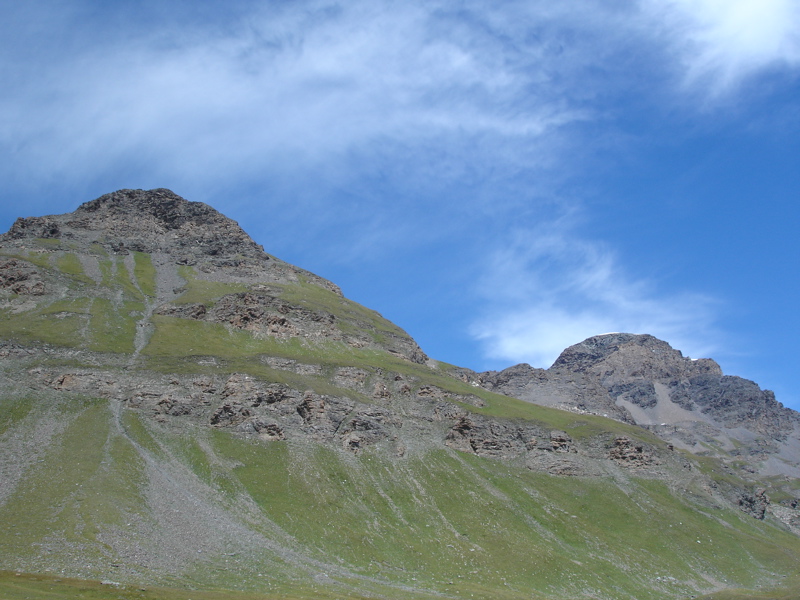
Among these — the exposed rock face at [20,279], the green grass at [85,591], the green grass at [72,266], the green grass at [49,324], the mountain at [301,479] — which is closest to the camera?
the green grass at [85,591]

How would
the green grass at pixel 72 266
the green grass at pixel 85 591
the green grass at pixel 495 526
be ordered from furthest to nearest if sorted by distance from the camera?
1. the green grass at pixel 72 266
2. the green grass at pixel 495 526
3. the green grass at pixel 85 591

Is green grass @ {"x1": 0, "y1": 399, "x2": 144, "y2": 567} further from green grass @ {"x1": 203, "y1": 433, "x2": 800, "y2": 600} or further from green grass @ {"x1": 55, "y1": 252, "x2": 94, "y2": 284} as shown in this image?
green grass @ {"x1": 55, "y1": 252, "x2": 94, "y2": 284}

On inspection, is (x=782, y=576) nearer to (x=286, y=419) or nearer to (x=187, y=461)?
(x=286, y=419)

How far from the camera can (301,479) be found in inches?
3698

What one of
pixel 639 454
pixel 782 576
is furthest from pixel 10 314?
pixel 782 576

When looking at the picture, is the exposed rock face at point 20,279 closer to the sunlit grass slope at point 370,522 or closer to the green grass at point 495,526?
the sunlit grass slope at point 370,522

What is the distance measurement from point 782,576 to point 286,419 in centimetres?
9087

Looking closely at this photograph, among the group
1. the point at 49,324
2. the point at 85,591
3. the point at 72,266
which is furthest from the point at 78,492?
the point at 72,266

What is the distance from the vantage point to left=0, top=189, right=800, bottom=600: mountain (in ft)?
209

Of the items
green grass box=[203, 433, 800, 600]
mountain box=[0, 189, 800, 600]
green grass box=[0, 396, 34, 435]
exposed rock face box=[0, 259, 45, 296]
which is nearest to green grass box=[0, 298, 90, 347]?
mountain box=[0, 189, 800, 600]

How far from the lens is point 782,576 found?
9850 cm

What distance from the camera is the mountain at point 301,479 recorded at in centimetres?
6362

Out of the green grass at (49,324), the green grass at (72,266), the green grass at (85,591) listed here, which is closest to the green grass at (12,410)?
the green grass at (49,324)

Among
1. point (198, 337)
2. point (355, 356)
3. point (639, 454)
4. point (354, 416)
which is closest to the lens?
point (354, 416)
